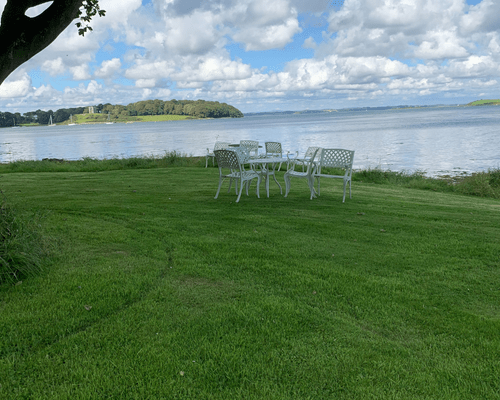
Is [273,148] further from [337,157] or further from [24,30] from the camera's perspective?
[24,30]

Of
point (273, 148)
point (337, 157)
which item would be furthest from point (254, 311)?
point (273, 148)

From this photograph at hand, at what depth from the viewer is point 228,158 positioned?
305 inches

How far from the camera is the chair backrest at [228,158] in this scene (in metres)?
7.61

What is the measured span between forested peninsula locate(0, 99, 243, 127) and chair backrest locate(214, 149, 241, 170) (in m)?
132

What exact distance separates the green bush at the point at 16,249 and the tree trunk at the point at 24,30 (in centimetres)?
173

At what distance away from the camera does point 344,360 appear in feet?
8.84

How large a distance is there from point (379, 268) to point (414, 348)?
5.34ft

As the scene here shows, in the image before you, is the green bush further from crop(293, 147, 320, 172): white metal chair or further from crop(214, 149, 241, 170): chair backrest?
crop(293, 147, 320, 172): white metal chair

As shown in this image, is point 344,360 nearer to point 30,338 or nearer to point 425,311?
point 425,311

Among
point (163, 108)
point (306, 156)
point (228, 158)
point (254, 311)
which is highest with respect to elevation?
point (163, 108)

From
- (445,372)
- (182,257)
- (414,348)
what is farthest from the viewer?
(182,257)

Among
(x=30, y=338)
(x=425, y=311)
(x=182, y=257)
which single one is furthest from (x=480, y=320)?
(x=30, y=338)

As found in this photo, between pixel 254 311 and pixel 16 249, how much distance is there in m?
2.50

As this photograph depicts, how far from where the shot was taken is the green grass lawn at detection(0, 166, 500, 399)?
2.48 metres
